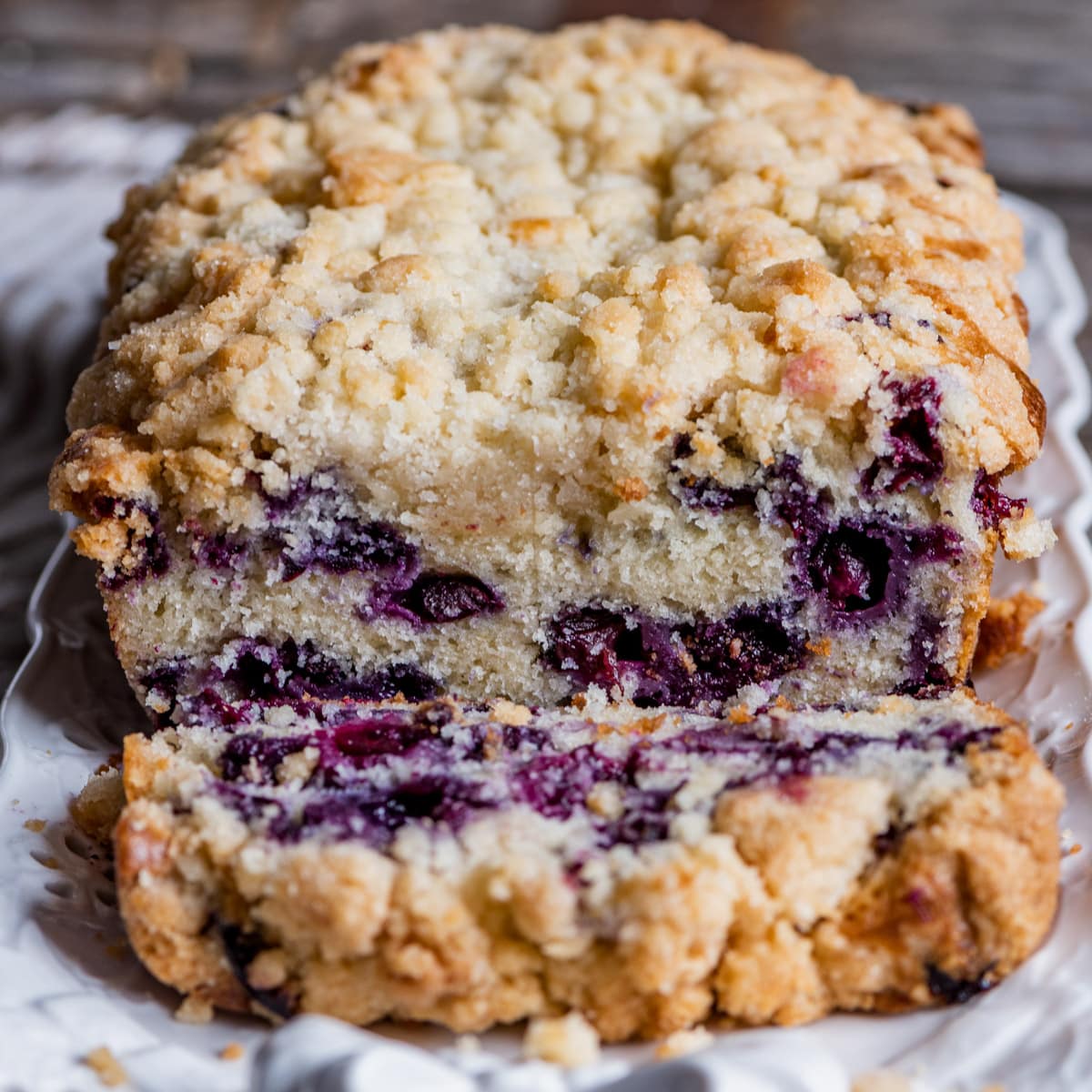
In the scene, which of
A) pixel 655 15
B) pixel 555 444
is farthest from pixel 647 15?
pixel 555 444

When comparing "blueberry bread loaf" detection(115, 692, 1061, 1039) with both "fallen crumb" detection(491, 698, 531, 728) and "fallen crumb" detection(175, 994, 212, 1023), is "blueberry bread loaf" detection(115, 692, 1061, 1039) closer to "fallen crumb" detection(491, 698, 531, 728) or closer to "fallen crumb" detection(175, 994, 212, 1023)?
"fallen crumb" detection(175, 994, 212, 1023)

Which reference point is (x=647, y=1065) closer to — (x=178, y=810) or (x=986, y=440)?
(x=178, y=810)

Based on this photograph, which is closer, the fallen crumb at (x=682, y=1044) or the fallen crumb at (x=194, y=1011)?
the fallen crumb at (x=682, y=1044)

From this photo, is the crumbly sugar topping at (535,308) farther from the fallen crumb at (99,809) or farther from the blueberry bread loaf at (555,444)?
the fallen crumb at (99,809)

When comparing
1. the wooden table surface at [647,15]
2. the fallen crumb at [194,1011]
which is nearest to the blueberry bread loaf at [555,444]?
the fallen crumb at [194,1011]

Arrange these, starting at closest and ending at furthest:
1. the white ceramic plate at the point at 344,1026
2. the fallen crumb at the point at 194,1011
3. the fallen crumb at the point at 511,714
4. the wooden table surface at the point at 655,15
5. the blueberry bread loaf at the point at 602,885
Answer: the white ceramic plate at the point at 344,1026 < the blueberry bread loaf at the point at 602,885 < the fallen crumb at the point at 194,1011 < the fallen crumb at the point at 511,714 < the wooden table surface at the point at 655,15

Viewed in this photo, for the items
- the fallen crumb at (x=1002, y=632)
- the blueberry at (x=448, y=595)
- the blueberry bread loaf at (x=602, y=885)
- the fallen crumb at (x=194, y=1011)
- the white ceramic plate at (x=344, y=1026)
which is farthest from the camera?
the fallen crumb at (x=1002, y=632)

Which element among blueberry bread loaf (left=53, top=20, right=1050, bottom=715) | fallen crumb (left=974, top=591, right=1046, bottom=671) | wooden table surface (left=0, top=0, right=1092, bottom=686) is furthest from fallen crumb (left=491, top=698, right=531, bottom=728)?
wooden table surface (left=0, top=0, right=1092, bottom=686)
